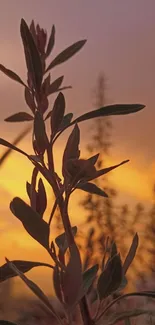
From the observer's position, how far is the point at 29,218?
1.23 ft

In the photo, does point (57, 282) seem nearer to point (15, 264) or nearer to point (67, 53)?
point (15, 264)

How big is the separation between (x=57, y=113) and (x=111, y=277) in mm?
105

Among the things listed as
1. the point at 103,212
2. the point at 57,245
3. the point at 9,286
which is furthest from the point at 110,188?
the point at 57,245

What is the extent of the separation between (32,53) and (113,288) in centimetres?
15

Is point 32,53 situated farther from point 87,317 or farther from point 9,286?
point 9,286

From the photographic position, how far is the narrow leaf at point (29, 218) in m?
0.37

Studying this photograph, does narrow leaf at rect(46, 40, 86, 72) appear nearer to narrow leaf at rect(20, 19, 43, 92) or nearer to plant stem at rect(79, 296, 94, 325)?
narrow leaf at rect(20, 19, 43, 92)

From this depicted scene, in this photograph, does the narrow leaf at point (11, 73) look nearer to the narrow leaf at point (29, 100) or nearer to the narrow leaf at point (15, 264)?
the narrow leaf at point (29, 100)

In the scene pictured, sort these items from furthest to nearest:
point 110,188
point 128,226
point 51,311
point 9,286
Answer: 1. point 110,188
2. point 128,226
3. point 9,286
4. point 51,311

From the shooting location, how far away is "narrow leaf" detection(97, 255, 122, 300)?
0.39m

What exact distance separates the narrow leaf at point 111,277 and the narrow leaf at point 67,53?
13 centimetres

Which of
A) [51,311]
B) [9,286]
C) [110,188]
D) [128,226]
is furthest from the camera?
[110,188]

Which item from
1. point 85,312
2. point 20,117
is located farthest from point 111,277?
point 20,117

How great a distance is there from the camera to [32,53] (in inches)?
16.1
